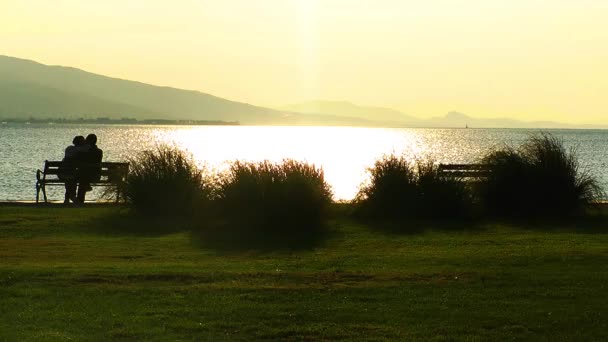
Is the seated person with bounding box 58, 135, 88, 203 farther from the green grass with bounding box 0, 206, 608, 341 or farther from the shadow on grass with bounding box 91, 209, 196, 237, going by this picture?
the green grass with bounding box 0, 206, 608, 341

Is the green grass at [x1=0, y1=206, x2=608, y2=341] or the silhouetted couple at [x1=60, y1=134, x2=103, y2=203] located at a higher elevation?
the silhouetted couple at [x1=60, y1=134, x2=103, y2=203]

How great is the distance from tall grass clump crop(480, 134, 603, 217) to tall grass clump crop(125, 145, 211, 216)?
5.83 m

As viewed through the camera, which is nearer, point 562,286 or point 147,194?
point 562,286

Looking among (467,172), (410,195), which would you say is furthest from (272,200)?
(467,172)

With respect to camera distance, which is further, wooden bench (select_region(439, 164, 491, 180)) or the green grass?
wooden bench (select_region(439, 164, 491, 180))

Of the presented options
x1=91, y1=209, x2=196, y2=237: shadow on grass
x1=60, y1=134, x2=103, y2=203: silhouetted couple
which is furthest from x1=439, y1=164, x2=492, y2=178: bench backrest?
x1=60, y1=134, x2=103, y2=203: silhouetted couple

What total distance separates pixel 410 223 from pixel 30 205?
340 inches

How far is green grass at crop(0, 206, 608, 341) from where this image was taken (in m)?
10.2

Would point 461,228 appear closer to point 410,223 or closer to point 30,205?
point 410,223

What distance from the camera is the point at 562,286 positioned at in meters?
12.6

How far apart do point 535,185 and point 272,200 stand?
5459 millimetres

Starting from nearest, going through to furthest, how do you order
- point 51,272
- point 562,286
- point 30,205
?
point 562,286, point 51,272, point 30,205

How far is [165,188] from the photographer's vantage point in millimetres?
21797

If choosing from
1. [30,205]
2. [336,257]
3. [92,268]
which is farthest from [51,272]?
[30,205]
